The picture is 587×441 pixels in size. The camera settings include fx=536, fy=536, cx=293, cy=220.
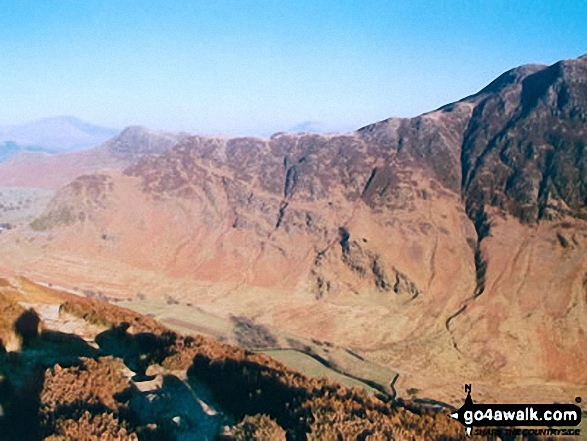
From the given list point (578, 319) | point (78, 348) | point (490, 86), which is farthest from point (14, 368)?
point (490, 86)

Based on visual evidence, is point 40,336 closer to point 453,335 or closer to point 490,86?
point 453,335

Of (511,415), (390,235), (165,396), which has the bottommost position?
(390,235)

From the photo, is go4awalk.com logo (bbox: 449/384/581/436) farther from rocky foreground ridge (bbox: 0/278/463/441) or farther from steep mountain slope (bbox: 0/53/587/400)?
steep mountain slope (bbox: 0/53/587/400)

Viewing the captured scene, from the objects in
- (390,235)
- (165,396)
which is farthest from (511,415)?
(390,235)

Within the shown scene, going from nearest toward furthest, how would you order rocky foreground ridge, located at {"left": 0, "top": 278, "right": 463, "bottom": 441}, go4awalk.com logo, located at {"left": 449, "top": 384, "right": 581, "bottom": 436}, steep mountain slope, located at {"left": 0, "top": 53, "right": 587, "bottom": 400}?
rocky foreground ridge, located at {"left": 0, "top": 278, "right": 463, "bottom": 441}
go4awalk.com logo, located at {"left": 449, "top": 384, "right": 581, "bottom": 436}
steep mountain slope, located at {"left": 0, "top": 53, "right": 587, "bottom": 400}

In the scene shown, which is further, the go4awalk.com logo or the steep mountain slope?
the steep mountain slope

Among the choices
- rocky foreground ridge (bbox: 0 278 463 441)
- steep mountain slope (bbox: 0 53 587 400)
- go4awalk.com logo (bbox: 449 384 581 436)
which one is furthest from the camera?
steep mountain slope (bbox: 0 53 587 400)

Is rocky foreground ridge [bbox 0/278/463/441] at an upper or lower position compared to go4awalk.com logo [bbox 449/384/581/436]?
upper

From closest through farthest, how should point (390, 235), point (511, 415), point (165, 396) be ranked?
point (511, 415) < point (165, 396) < point (390, 235)

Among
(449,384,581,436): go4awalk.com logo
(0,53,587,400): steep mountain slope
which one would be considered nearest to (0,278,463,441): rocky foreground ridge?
(449,384,581,436): go4awalk.com logo

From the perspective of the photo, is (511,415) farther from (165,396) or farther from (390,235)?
(390,235)
